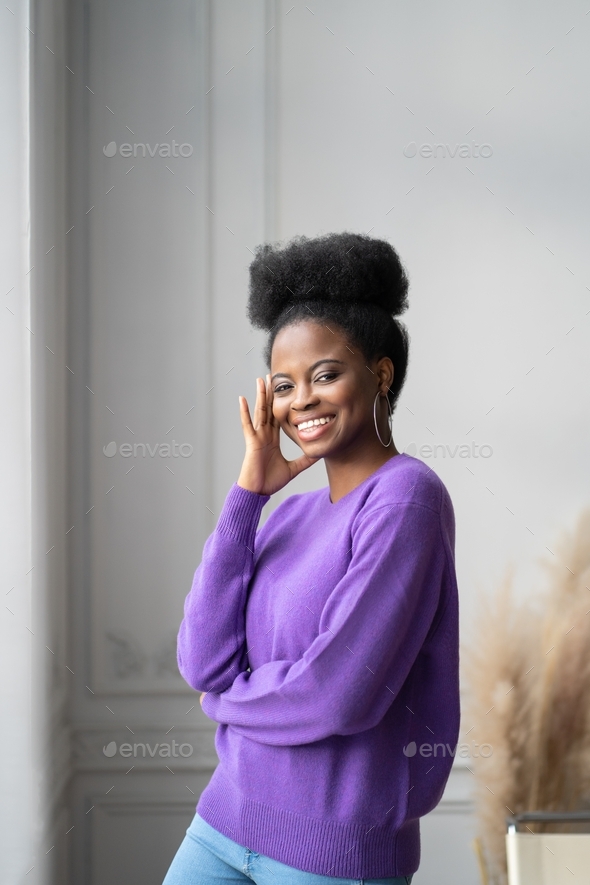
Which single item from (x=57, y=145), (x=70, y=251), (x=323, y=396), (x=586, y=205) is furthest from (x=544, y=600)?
(x=57, y=145)

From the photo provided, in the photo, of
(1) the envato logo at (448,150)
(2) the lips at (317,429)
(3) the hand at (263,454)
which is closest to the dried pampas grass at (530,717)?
(3) the hand at (263,454)

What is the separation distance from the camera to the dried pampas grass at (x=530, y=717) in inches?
60.9

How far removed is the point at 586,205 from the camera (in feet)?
6.67

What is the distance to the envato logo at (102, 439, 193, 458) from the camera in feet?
6.61

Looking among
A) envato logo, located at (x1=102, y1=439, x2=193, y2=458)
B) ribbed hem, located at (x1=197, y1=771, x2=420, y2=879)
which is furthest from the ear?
envato logo, located at (x1=102, y1=439, x2=193, y2=458)

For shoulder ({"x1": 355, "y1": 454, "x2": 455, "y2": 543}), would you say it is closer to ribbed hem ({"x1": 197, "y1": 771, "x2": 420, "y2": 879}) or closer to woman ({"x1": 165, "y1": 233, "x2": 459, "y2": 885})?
woman ({"x1": 165, "y1": 233, "x2": 459, "y2": 885})

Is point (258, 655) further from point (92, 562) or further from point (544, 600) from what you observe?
point (92, 562)

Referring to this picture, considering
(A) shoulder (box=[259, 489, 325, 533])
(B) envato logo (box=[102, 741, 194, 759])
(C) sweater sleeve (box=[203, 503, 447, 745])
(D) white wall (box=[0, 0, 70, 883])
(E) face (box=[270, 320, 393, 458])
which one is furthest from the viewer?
(B) envato logo (box=[102, 741, 194, 759])

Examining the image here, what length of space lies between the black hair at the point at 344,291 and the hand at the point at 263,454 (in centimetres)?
10

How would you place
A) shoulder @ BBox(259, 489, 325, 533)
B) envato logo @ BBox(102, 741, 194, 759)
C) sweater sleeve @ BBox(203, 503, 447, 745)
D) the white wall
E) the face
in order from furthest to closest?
envato logo @ BBox(102, 741, 194, 759) → the white wall → shoulder @ BBox(259, 489, 325, 533) → the face → sweater sleeve @ BBox(203, 503, 447, 745)

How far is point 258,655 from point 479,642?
656mm

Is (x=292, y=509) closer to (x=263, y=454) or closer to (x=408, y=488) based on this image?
(x=263, y=454)

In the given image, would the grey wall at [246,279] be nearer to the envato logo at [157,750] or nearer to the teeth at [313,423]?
the envato logo at [157,750]

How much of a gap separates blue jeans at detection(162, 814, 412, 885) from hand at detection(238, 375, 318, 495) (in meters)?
0.51
